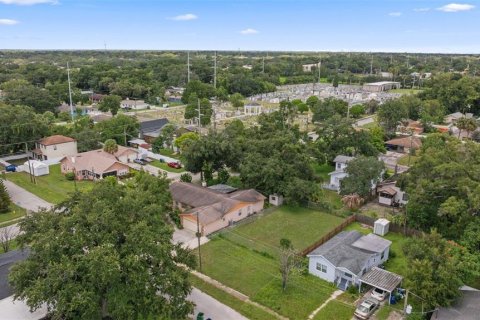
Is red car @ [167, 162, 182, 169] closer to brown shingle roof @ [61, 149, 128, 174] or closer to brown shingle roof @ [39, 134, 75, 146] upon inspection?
brown shingle roof @ [61, 149, 128, 174]

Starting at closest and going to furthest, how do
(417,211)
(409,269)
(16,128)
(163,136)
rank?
1. (409,269)
2. (417,211)
3. (16,128)
4. (163,136)

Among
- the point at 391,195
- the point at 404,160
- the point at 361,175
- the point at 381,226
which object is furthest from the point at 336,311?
the point at 404,160

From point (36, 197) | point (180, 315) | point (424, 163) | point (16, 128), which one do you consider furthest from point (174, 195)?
point (16, 128)

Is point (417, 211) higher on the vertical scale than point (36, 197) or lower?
higher

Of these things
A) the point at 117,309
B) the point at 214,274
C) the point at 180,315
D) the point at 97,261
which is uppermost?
the point at 97,261

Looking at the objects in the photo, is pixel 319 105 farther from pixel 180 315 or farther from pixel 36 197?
pixel 180 315

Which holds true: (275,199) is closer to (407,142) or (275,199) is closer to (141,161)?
(141,161)

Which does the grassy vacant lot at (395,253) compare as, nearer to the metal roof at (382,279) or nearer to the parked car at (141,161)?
the metal roof at (382,279)

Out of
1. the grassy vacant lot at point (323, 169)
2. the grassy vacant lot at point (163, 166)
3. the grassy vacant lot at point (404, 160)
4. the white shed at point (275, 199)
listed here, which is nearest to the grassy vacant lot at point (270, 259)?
the white shed at point (275, 199)
